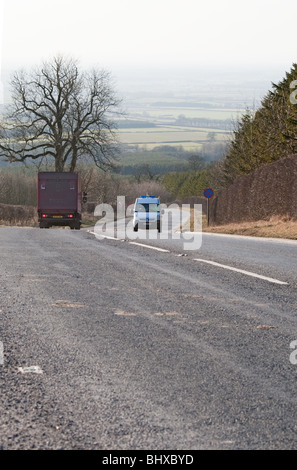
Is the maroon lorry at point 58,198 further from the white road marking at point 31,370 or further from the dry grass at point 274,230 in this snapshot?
the white road marking at point 31,370

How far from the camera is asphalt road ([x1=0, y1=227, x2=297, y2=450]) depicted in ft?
12.0

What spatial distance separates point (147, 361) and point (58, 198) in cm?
3647

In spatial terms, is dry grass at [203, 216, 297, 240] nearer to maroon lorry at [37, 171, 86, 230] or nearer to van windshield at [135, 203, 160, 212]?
van windshield at [135, 203, 160, 212]

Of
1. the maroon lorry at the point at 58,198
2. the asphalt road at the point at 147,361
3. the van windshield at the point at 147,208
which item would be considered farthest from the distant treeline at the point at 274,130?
the asphalt road at the point at 147,361

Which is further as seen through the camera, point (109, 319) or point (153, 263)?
point (153, 263)

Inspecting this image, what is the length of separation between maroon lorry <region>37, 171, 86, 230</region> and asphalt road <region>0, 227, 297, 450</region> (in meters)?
30.3

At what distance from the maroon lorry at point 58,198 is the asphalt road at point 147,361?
30.3m

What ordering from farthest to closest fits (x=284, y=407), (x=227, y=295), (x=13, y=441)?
1. (x=227, y=295)
2. (x=284, y=407)
3. (x=13, y=441)

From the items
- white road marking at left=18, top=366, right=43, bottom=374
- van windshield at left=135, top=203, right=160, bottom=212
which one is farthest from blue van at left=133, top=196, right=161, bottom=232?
white road marking at left=18, top=366, right=43, bottom=374

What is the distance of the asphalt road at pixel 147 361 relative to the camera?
144 inches
